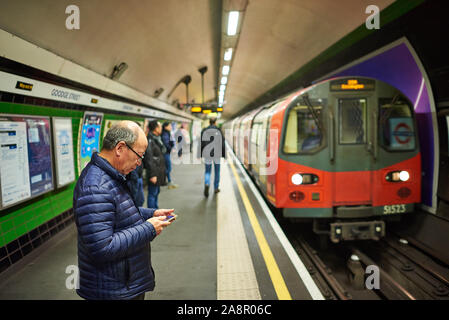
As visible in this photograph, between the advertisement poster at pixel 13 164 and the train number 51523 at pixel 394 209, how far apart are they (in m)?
5.11

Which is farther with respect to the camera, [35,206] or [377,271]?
[35,206]

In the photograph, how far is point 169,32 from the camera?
6.89m

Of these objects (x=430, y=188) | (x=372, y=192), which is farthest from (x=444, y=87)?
(x=372, y=192)

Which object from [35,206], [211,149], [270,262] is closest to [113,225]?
[270,262]

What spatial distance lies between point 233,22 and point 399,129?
A: 4.28m

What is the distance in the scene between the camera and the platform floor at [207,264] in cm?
299

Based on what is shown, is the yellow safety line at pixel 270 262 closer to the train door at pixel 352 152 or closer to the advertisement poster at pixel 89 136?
the train door at pixel 352 152

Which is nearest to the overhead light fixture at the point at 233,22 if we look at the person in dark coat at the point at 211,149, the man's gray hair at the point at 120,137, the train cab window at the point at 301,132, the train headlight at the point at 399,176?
the person in dark coat at the point at 211,149

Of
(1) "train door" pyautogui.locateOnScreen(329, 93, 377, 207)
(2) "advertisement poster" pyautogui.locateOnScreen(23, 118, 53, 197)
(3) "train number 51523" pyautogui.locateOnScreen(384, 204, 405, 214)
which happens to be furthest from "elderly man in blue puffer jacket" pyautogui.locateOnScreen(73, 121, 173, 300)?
(3) "train number 51523" pyautogui.locateOnScreen(384, 204, 405, 214)

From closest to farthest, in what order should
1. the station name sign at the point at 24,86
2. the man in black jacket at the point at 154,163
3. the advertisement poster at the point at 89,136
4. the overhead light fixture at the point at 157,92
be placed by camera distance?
the station name sign at the point at 24,86 → the man in black jacket at the point at 154,163 → the advertisement poster at the point at 89,136 → the overhead light fixture at the point at 157,92

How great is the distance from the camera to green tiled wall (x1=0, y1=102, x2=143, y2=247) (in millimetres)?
3592

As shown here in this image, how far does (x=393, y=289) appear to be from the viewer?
372 cm

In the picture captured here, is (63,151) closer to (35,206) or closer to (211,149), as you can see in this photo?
(35,206)
